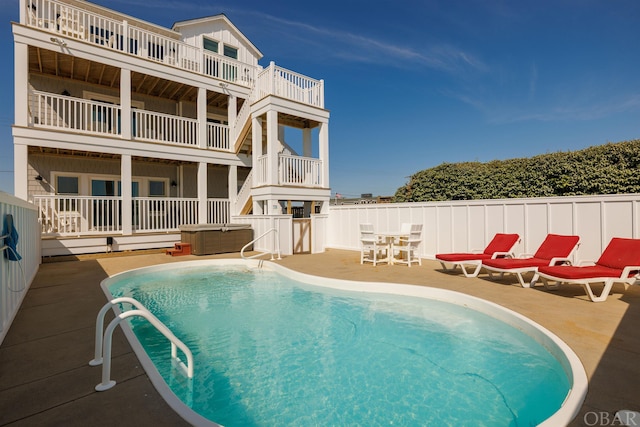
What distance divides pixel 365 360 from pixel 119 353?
8.38 feet

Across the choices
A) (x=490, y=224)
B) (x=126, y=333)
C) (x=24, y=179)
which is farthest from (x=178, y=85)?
(x=490, y=224)

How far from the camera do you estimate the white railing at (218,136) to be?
12852 millimetres

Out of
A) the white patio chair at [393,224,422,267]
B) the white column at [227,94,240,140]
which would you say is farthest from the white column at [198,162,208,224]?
the white patio chair at [393,224,422,267]

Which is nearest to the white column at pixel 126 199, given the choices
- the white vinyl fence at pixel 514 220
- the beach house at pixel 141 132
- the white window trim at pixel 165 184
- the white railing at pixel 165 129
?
the beach house at pixel 141 132

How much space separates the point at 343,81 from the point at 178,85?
996cm

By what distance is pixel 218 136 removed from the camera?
13008mm

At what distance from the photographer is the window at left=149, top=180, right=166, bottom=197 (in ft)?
43.7

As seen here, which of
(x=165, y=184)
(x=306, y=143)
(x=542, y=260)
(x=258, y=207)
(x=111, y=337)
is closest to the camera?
(x=111, y=337)

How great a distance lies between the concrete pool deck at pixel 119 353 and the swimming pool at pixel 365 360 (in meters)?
0.16

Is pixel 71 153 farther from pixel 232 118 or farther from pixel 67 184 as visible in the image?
pixel 232 118

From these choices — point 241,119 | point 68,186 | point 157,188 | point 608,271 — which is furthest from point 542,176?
point 68,186

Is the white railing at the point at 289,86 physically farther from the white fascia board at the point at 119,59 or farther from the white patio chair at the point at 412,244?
the white patio chair at the point at 412,244

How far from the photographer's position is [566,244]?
19.7 ft

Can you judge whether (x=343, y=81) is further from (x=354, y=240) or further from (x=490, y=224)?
(x=490, y=224)
